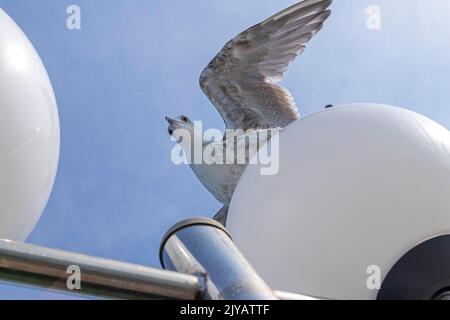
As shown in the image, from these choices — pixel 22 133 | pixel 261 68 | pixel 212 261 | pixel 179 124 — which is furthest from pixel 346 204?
pixel 179 124

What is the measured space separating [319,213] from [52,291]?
1.17 m

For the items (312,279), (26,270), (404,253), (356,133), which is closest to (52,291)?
(26,270)

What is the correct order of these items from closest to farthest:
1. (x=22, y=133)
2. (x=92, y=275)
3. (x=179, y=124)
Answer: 1. (x=92, y=275)
2. (x=22, y=133)
3. (x=179, y=124)

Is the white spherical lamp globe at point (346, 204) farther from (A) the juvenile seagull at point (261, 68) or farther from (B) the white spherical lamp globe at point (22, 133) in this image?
(A) the juvenile seagull at point (261, 68)

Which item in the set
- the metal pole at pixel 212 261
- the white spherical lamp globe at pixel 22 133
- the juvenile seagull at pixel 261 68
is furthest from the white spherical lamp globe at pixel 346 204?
the juvenile seagull at pixel 261 68

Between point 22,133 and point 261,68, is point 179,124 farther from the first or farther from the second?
point 22,133

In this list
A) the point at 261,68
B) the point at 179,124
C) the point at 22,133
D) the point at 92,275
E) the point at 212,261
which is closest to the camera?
the point at 92,275

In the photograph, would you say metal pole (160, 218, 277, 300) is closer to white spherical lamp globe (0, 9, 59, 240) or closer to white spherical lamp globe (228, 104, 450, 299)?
white spherical lamp globe (228, 104, 450, 299)

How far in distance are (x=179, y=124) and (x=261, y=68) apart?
6.06 feet

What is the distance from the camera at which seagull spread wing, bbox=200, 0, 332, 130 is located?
11.2 m

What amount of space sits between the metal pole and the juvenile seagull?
9.37 meters

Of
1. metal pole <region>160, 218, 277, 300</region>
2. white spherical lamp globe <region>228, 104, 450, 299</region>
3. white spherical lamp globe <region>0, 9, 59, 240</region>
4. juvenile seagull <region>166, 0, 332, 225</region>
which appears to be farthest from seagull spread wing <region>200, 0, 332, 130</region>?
metal pole <region>160, 218, 277, 300</region>

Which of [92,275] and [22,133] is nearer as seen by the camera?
[92,275]

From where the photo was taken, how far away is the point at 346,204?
2.46 m
